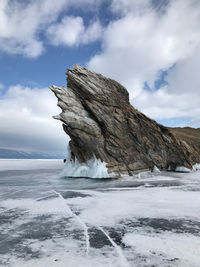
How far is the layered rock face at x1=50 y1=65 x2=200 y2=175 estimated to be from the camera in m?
23.3

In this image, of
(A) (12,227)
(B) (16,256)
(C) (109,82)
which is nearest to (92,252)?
(B) (16,256)

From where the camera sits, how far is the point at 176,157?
3039cm

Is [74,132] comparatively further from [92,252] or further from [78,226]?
[92,252]

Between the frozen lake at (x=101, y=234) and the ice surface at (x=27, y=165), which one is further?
the ice surface at (x=27, y=165)

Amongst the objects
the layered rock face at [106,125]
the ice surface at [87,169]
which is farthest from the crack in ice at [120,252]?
the layered rock face at [106,125]

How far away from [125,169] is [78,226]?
19216mm

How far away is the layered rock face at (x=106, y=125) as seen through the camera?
2327cm

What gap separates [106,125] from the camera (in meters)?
24.5

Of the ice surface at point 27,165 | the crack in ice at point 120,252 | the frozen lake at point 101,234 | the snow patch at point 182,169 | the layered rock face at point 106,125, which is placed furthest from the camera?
the ice surface at point 27,165

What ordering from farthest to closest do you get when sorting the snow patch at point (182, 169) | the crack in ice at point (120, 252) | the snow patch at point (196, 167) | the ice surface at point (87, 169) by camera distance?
the snow patch at point (196, 167)
the snow patch at point (182, 169)
the ice surface at point (87, 169)
the crack in ice at point (120, 252)

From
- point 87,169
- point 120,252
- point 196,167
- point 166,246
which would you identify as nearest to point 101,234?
point 120,252

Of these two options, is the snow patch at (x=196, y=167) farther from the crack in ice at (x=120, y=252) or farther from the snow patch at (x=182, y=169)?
the crack in ice at (x=120, y=252)

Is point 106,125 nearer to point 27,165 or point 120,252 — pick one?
point 120,252

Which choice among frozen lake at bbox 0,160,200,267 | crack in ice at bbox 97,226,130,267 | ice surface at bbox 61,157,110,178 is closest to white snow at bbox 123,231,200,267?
frozen lake at bbox 0,160,200,267
